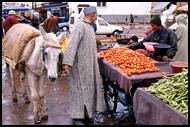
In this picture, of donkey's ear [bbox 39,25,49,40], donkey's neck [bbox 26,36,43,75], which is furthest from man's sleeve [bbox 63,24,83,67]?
donkey's neck [bbox 26,36,43,75]

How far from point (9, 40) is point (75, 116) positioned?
7.64ft

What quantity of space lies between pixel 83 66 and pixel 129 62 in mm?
881

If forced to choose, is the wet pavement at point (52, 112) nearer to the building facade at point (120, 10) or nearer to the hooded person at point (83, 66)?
the hooded person at point (83, 66)

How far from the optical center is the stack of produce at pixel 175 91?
9.05 feet

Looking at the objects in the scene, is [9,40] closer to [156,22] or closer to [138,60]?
[138,60]

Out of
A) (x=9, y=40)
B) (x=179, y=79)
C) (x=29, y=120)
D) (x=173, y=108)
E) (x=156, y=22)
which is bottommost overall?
(x=29, y=120)

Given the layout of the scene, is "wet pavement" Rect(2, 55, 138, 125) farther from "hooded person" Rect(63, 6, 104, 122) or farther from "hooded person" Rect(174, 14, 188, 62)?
"hooded person" Rect(174, 14, 188, 62)

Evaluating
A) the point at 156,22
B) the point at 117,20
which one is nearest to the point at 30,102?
the point at 156,22

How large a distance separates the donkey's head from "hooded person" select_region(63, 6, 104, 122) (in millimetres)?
192

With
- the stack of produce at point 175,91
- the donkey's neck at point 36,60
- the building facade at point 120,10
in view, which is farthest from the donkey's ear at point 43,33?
the building facade at point 120,10

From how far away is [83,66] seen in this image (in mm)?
3967

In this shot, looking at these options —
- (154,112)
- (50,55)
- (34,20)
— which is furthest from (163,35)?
(34,20)

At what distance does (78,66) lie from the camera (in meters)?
3.98

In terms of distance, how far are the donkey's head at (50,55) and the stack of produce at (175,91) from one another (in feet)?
5.01
